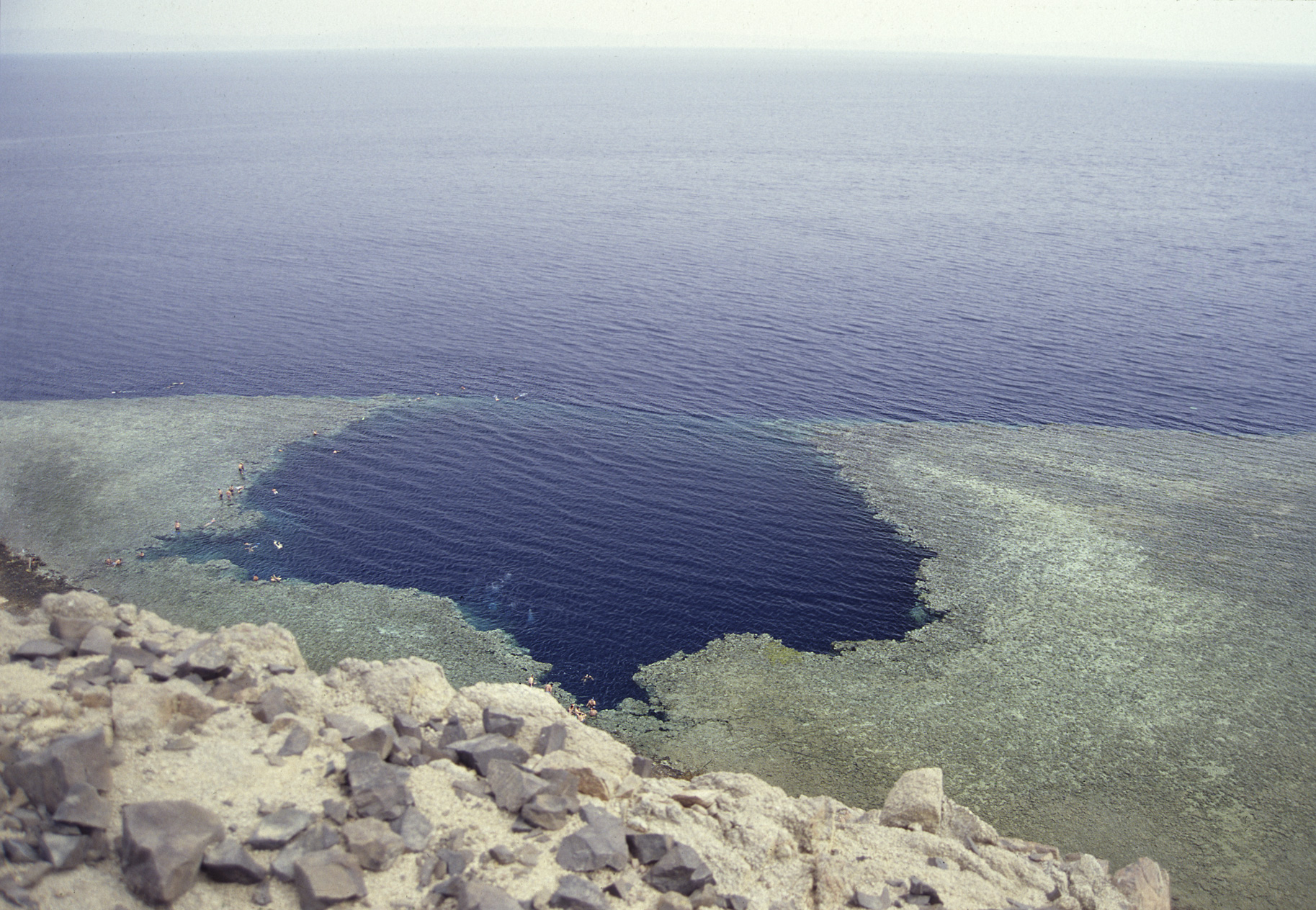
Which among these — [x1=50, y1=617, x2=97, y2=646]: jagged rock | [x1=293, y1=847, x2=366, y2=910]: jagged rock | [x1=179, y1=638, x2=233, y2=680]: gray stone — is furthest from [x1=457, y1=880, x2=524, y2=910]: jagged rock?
[x1=50, y1=617, x2=97, y2=646]: jagged rock

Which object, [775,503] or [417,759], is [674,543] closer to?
[775,503]

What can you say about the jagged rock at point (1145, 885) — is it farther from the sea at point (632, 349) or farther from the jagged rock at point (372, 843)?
the jagged rock at point (372, 843)

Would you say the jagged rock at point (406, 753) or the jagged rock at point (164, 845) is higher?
the jagged rock at point (164, 845)

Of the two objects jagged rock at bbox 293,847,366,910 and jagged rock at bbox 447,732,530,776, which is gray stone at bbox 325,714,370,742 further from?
jagged rock at bbox 293,847,366,910

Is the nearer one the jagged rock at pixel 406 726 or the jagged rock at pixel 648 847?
the jagged rock at pixel 648 847

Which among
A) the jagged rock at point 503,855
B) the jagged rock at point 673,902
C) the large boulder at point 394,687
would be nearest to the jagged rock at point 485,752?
the large boulder at point 394,687

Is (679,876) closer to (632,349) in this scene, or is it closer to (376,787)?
(376,787)
